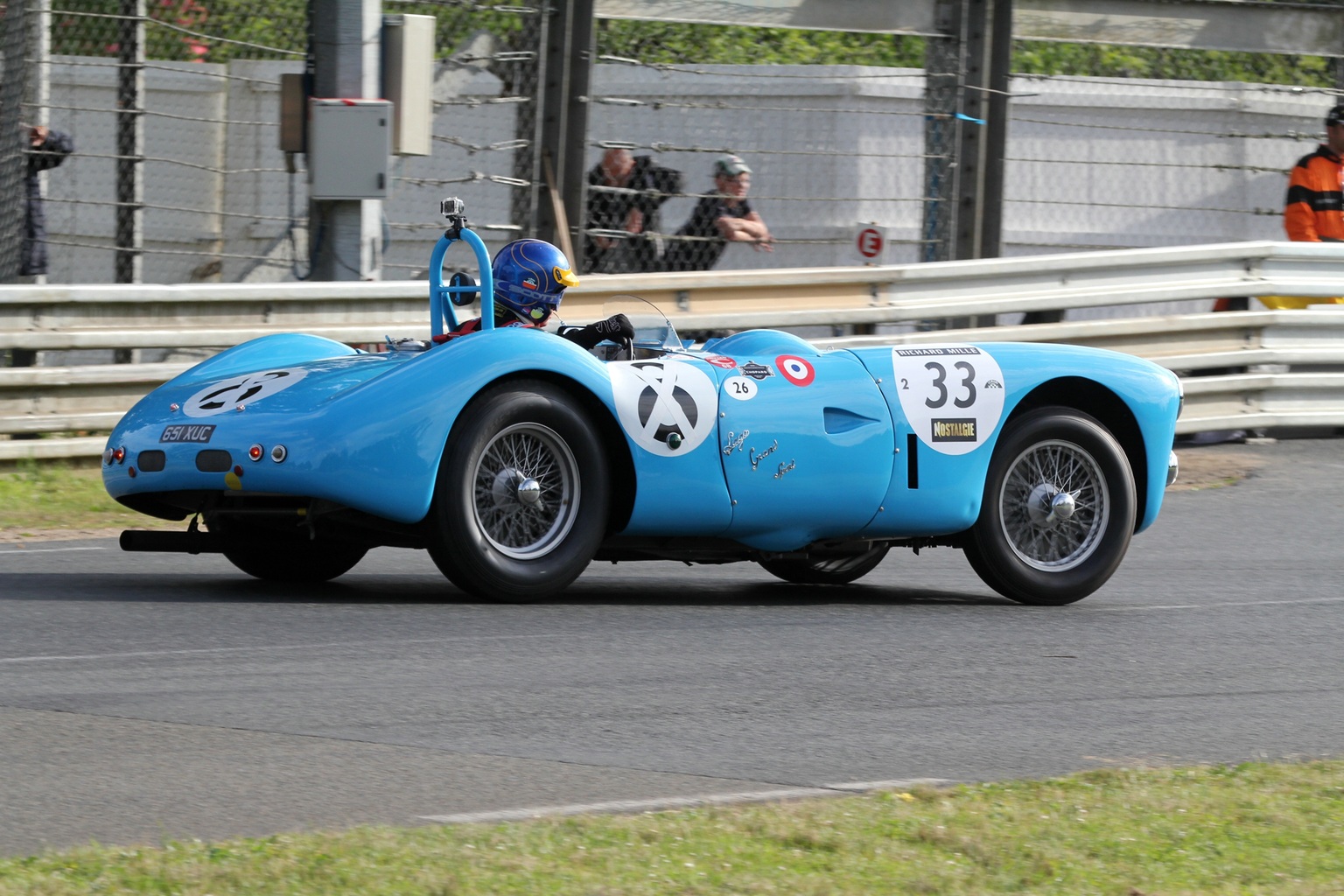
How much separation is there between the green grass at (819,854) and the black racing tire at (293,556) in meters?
3.35

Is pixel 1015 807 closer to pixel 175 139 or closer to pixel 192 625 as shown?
pixel 192 625

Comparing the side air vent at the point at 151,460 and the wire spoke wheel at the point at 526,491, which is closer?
the side air vent at the point at 151,460

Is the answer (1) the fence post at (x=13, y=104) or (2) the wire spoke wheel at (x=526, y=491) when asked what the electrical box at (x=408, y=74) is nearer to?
(1) the fence post at (x=13, y=104)

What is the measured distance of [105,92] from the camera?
46.1ft

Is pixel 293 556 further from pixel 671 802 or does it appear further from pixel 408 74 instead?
pixel 408 74

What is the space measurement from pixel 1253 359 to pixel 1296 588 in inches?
188

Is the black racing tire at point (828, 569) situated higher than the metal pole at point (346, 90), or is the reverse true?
the metal pole at point (346, 90)

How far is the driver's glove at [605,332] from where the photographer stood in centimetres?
717

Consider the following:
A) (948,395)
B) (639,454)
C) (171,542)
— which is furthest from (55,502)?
(948,395)

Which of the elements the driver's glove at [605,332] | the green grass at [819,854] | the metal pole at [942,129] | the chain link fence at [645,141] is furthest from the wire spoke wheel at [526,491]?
the metal pole at [942,129]

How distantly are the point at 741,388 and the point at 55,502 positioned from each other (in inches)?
150

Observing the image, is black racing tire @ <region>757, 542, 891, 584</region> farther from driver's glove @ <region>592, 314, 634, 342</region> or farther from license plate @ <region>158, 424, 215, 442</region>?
license plate @ <region>158, 424, 215, 442</region>

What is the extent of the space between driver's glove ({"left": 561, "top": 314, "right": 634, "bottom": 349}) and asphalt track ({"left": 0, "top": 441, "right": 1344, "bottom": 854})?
92 cm

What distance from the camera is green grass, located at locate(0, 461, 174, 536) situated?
29.2 feet
